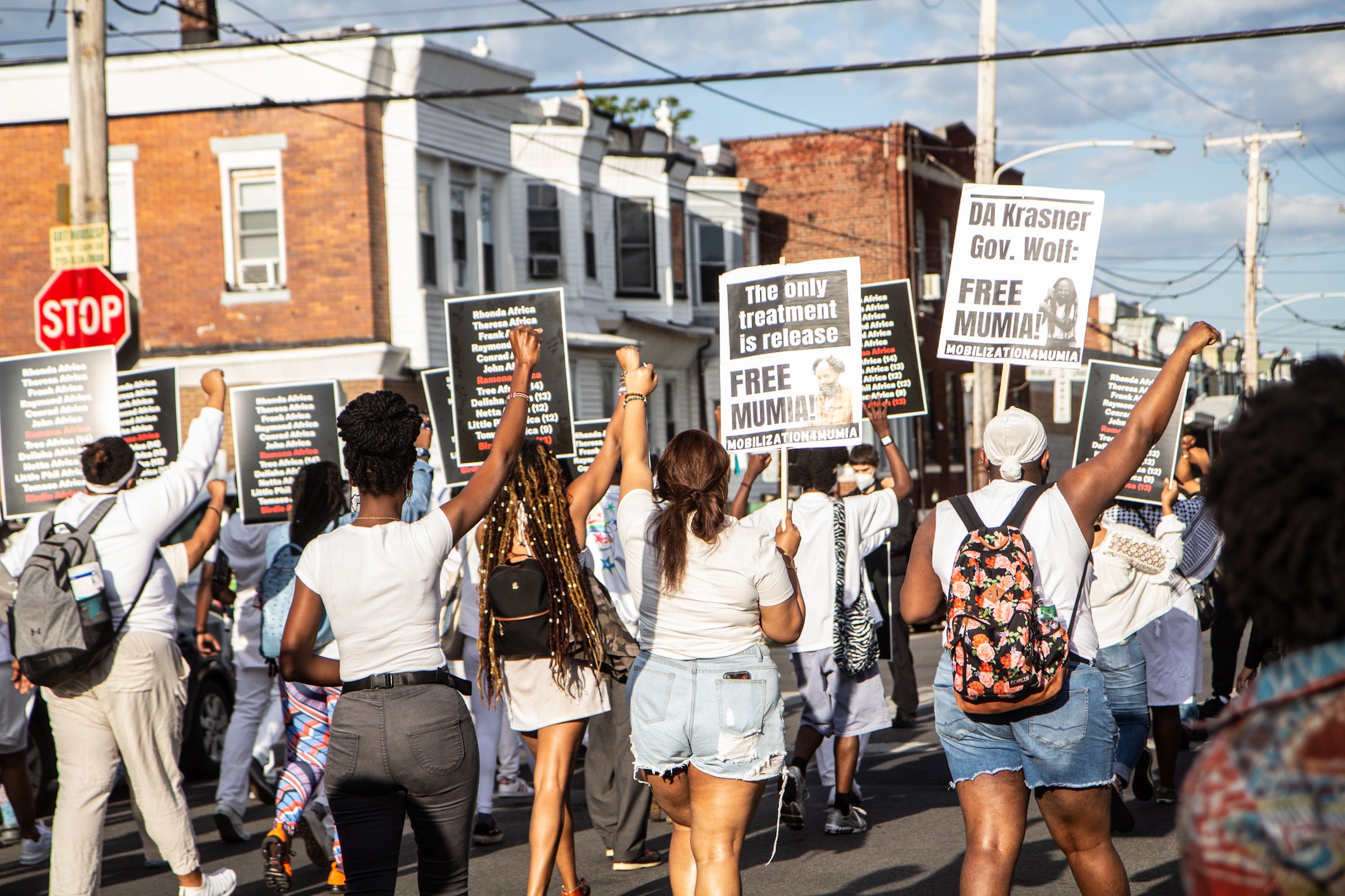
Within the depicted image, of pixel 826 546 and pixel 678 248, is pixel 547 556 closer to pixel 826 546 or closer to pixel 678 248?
pixel 826 546

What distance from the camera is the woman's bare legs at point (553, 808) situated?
5.54m

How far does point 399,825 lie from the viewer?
4.11 m

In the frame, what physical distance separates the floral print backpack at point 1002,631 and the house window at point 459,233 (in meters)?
19.2

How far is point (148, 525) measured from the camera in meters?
5.53

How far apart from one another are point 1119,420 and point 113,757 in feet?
22.0

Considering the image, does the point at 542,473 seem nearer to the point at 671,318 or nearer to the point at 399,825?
the point at 399,825

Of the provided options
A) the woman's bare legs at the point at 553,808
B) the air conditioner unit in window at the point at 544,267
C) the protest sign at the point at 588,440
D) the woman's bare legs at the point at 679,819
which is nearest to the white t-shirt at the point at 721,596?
the woman's bare legs at the point at 679,819

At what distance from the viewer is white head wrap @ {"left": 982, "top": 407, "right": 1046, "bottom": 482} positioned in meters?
4.68

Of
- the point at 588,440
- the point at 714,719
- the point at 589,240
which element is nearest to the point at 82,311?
the point at 588,440

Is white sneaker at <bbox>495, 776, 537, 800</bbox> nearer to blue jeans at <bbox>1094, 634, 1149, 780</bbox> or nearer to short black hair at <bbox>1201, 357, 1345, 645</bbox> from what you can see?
blue jeans at <bbox>1094, 634, 1149, 780</bbox>

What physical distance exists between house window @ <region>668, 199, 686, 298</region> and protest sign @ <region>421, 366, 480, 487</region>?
19.7 meters

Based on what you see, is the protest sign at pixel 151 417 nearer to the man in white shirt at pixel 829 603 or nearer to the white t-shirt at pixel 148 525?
the white t-shirt at pixel 148 525

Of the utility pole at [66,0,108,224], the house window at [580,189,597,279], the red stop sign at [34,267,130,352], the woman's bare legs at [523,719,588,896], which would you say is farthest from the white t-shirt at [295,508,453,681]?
the house window at [580,189,597,279]

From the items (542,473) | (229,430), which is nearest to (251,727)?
(542,473)
